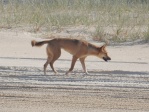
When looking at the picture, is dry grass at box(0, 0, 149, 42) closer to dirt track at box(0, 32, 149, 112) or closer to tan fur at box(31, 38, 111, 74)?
dirt track at box(0, 32, 149, 112)

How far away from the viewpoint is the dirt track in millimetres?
11219

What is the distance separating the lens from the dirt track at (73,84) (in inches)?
442

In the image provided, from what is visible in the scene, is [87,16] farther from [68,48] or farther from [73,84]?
[73,84]

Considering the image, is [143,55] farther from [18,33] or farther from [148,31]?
[18,33]

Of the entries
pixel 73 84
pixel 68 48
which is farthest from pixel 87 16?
pixel 73 84

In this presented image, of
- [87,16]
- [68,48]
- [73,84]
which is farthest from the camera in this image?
[87,16]

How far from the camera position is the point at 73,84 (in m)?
14.1

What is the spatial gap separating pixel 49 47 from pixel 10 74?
1.22 meters

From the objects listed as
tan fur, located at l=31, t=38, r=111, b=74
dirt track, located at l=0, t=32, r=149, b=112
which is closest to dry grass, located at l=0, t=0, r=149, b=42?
dirt track, located at l=0, t=32, r=149, b=112

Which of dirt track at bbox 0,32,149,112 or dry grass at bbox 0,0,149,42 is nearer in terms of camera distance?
dirt track at bbox 0,32,149,112

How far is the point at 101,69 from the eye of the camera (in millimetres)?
17328

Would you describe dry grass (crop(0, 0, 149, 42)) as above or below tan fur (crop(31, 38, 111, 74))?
below

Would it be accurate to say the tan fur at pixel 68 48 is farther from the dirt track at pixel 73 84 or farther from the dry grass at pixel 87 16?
the dry grass at pixel 87 16

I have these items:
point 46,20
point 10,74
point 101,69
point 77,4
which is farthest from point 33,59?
point 77,4
